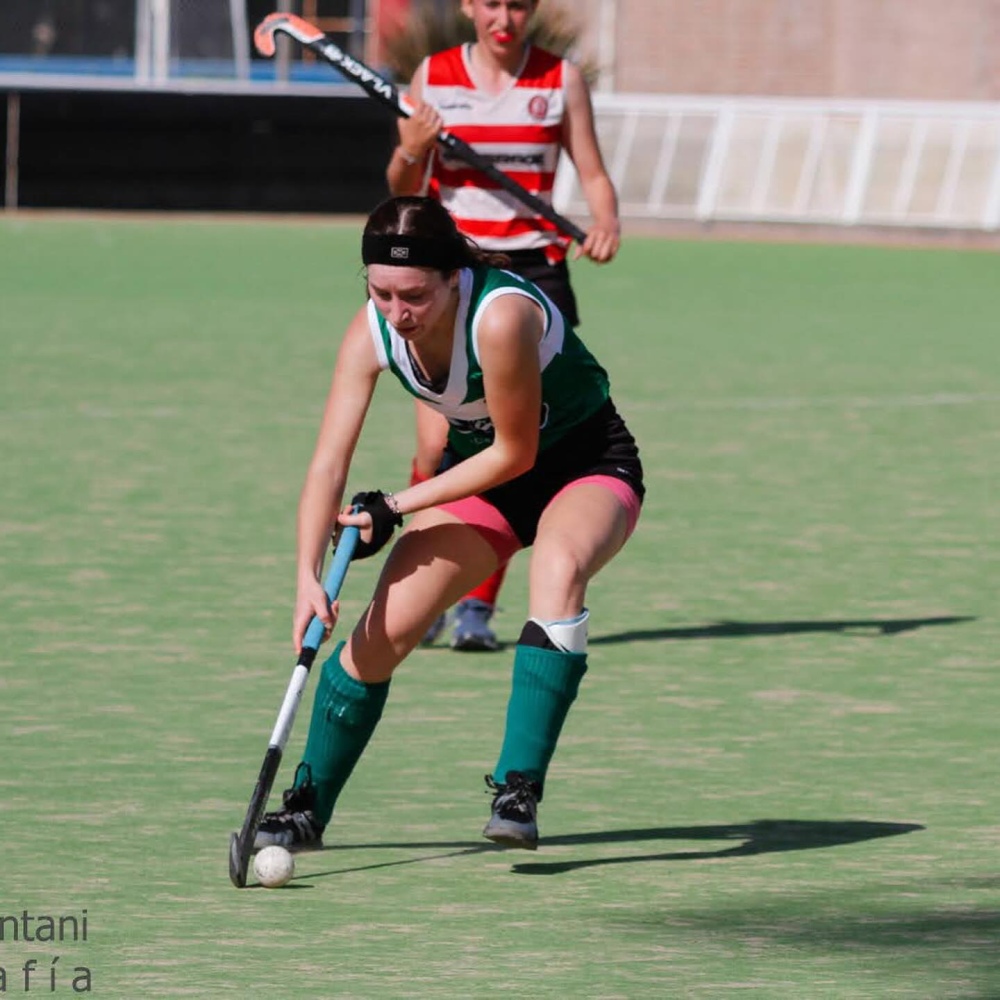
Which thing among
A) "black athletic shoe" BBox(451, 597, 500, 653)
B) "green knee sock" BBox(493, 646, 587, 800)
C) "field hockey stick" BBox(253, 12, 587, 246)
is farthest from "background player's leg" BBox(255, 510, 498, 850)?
"field hockey stick" BBox(253, 12, 587, 246)

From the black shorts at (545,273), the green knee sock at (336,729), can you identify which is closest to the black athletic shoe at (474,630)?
the black shorts at (545,273)

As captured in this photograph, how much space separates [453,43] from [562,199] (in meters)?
3.76

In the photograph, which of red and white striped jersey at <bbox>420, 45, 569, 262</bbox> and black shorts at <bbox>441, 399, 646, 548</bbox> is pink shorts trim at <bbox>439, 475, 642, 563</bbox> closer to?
black shorts at <bbox>441, 399, 646, 548</bbox>

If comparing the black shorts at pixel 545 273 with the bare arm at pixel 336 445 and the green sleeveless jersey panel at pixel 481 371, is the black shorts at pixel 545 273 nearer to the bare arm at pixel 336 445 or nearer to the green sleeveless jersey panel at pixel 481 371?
the green sleeveless jersey panel at pixel 481 371

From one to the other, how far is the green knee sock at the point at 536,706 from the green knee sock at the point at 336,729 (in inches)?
13.5

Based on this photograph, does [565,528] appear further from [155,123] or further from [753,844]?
[155,123]

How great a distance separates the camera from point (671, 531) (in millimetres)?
10820

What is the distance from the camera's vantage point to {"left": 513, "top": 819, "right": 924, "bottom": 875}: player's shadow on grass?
5852mm

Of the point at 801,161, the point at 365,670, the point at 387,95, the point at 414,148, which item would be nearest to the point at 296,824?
the point at 365,670

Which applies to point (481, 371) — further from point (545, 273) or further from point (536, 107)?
point (536, 107)

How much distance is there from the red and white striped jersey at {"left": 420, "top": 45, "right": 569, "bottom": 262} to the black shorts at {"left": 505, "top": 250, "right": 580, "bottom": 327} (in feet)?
0.10

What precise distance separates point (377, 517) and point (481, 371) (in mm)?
392

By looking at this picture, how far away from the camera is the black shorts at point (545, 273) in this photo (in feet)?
29.0

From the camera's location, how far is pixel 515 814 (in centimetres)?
560
